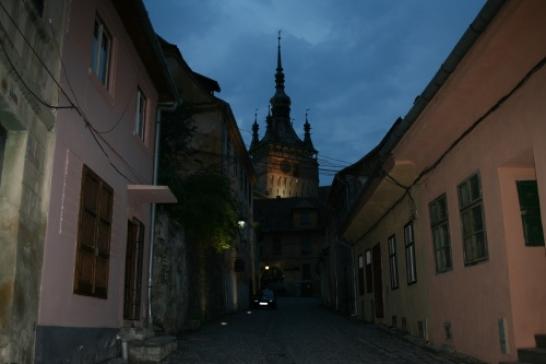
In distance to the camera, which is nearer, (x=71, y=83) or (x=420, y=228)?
(x=71, y=83)

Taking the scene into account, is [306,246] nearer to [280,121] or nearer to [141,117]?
[280,121]

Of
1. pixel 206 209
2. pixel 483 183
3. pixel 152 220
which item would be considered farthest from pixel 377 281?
pixel 483 183

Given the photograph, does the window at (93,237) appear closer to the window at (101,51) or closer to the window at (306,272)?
the window at (101,51)

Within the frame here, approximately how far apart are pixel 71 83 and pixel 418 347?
8.05 metres

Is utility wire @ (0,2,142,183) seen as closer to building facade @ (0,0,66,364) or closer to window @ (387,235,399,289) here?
building facade @ (0,0,66,364)

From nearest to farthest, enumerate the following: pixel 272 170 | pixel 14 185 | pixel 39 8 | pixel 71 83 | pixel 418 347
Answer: pixel 14 185, pixel 39 8, pixel 71 83, pixel 418 347, pixel 272 170

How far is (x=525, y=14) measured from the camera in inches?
221

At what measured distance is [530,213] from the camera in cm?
753

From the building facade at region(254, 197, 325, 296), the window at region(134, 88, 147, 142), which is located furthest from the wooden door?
the building facade at region(254, 197, 325, 296)

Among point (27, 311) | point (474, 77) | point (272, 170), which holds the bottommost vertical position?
point (27, 311)

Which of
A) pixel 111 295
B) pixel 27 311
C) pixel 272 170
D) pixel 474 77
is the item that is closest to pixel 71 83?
pixel 27 311

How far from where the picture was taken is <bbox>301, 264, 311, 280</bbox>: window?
62406 millimetres

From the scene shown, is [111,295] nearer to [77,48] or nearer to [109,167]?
[109,167]

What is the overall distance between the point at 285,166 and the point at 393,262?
235 feet
